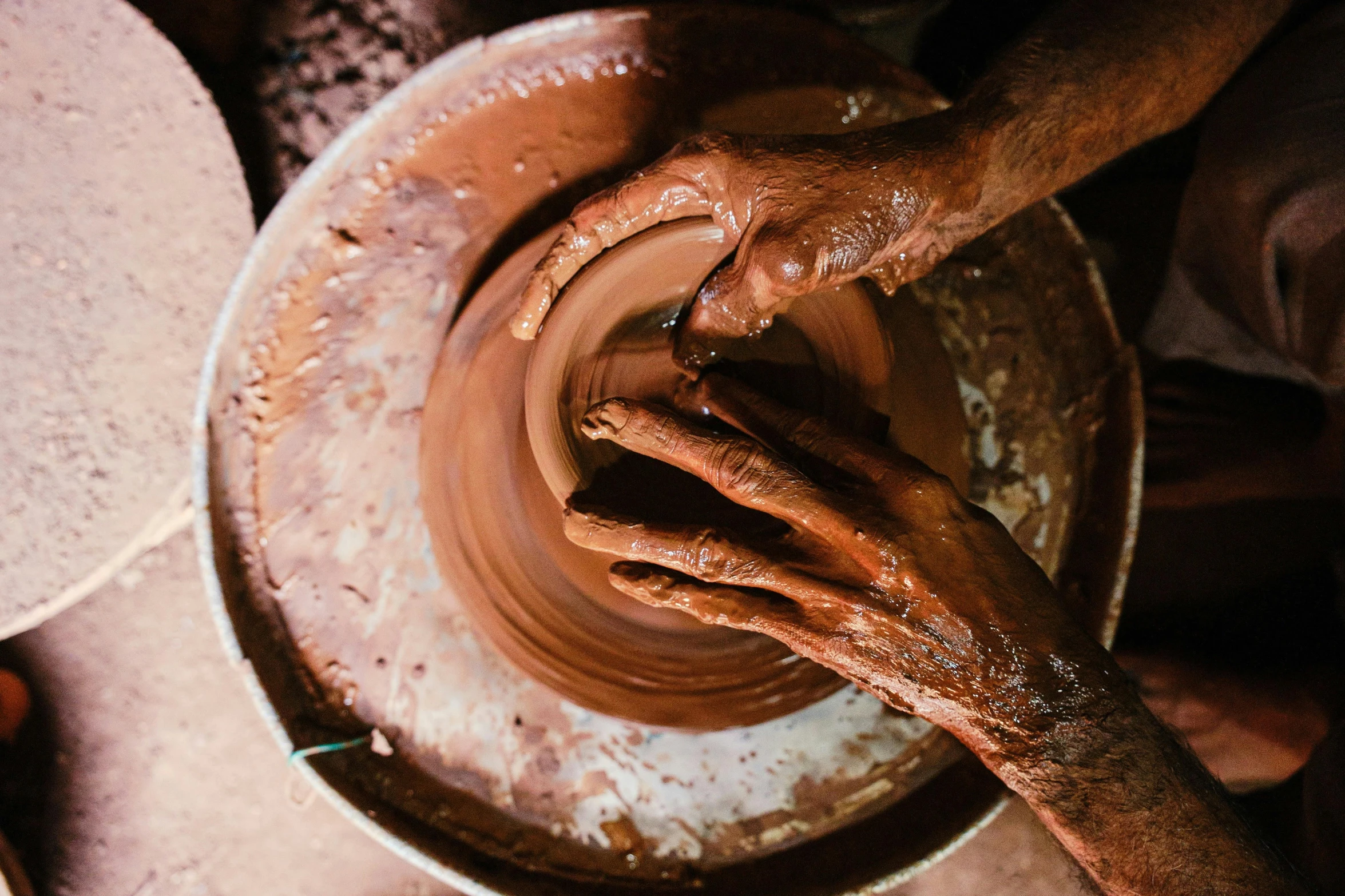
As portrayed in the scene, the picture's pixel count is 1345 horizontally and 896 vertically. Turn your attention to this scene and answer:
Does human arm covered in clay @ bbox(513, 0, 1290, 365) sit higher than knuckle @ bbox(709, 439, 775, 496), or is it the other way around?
human arm covered in clay @ bbox(513, 0, 1290, 365)

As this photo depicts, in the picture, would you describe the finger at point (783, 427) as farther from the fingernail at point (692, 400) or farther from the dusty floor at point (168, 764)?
the dusty floor at point (168, 764)

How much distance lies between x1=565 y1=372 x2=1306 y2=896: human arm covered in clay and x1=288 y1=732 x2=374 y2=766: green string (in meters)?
0.90

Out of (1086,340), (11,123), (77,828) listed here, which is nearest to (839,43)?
(1086,340)

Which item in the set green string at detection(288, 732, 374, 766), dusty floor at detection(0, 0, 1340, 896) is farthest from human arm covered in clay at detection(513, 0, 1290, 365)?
dusty floor at detection(0, 0, 1340, 896)

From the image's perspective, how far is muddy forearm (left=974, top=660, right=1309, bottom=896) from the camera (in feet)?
4.36

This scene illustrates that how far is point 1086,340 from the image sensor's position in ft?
6.67

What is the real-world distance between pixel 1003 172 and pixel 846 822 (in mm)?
1574

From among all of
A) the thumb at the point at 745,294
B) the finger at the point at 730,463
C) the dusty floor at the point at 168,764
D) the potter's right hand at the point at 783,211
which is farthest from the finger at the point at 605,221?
the dusty floor at the point at 168,764

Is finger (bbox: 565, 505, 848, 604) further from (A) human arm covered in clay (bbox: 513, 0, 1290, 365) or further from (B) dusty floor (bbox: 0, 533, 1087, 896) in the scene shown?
(B) dusty floor (bbox: 0, 533, 1087, 896)

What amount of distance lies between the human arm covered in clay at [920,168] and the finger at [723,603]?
1.50 feet

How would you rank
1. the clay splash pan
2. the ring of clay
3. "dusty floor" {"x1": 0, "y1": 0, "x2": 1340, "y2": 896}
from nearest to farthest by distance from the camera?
the ring of clay → the clay splash pan → "dusty floor" {"x1": 0, "y1": 0, "x2": 1340, "y2": 896}

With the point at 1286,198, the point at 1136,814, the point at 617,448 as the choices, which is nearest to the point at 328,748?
the point at 617,448

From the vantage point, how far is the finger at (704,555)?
4.53 feet

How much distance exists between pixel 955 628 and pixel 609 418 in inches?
28.8
